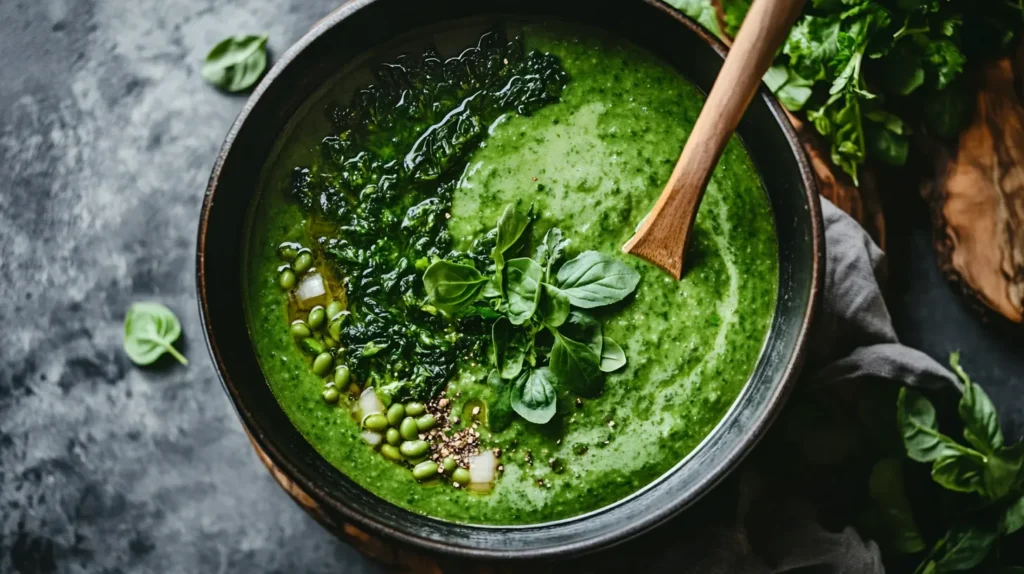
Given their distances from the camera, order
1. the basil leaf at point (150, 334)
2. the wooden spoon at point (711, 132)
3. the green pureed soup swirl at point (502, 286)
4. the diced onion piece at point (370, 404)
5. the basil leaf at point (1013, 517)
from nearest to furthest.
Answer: the wooden spoon at point (711, 132) < the green pureed soup swirl at point (502, 286) < the diced onion piece at point (370, 404) < the basil leaf at point (1013, 517) < the basil leaf at point (150, 334)

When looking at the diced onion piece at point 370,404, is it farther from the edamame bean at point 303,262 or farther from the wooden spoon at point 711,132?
the wooden spoon at point 711,132

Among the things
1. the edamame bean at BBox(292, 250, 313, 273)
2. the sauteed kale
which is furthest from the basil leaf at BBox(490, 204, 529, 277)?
the edamame bean at BBox(292, 250, 313, 273)

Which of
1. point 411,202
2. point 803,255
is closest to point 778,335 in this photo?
point 803,255

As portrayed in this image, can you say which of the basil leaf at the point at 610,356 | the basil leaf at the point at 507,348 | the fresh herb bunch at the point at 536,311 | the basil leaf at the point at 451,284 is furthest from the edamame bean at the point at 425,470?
the basil leaf at the point at 610,356

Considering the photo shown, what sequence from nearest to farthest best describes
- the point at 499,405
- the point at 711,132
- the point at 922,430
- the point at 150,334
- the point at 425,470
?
the point at 711,132, the point at 499,405, the point at 425,470, the point at 922,430, the point at 150,334

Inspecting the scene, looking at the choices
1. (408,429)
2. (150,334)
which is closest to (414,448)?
(408,429)

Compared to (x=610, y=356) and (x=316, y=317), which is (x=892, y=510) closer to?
(x=610, y=356)

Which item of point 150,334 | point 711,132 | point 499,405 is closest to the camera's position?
point 711,132
